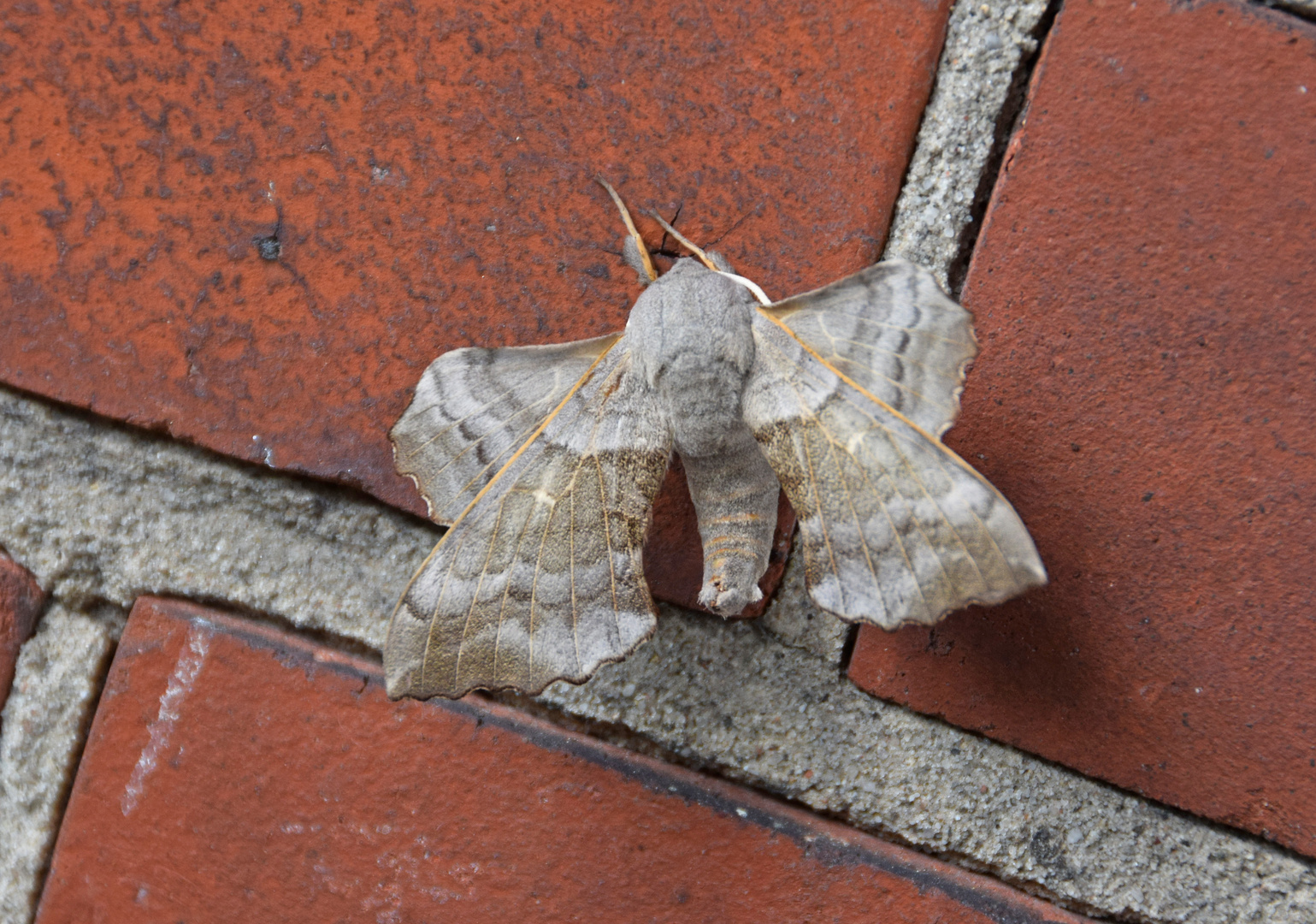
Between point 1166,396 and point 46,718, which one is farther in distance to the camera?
point 46,718

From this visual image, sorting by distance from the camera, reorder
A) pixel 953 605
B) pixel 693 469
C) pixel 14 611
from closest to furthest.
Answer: pixel 953 605 < pixel 693 469 < pixel 14 611

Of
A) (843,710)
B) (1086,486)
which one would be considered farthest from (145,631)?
(1086,486)

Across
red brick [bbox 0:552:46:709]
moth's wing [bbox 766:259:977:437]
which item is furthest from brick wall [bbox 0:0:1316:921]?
moth's wing [bbox 766:259:977:437]

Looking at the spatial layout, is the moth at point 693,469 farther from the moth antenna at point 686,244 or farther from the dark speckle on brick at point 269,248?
the dark speckle on brick at point 269,248

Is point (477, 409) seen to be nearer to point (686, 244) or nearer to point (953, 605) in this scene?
point (686, 244)

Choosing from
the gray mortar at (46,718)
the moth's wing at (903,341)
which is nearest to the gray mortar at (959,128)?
the moth's wing at (903,341)

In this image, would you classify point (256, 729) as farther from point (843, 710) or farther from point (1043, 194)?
point (1043, 194)

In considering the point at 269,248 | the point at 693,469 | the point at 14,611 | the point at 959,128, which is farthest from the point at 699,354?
the point at 14,611
